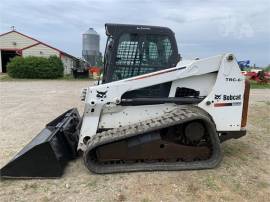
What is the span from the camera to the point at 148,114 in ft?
18.1

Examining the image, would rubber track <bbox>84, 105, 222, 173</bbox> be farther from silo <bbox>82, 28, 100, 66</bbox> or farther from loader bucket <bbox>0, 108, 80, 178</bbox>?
silo <bbox>82, 28, 100, 66</bbox>

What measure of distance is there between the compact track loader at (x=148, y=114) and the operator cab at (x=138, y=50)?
16 mm

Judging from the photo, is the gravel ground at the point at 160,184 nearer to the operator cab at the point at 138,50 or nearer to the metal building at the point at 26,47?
the operator cab at the point at 138,50

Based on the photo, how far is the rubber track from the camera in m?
4.92

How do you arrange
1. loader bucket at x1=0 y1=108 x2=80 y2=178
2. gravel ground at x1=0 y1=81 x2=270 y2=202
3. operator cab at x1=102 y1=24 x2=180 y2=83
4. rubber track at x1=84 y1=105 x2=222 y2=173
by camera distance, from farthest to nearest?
operator cab at x1=102 y1=24 x2=180 y2=83 → rubber track at x1=84 y1=105 x2=222 y2=173 → loader bucket at x1=0 y1=108 x2=80 y2=178 → gravel ground at x1=0 y1=81 x2=270 y2=202

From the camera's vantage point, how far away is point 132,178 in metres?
4.79

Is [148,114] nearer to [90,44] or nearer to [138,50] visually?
[138,50]

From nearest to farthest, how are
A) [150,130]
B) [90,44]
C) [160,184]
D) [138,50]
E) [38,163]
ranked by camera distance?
[160,184] → [38,163] → [150,130] → [138,50] → [90,44]

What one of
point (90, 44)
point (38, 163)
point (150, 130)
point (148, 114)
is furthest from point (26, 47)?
point (150, 130)

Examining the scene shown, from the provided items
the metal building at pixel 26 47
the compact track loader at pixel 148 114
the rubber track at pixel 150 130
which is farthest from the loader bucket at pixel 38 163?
the metal building at pixel 26 47

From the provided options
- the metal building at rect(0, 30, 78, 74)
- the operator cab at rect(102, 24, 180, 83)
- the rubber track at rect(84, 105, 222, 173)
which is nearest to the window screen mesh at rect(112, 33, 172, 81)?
the operator cab at rect(102, 24, 180, 83)

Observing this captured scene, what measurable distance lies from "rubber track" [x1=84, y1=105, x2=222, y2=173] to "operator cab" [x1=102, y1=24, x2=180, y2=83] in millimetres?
907

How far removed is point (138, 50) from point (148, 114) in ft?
3.41

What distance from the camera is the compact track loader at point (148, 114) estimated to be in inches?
195
